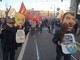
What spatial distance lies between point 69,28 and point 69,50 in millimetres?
678

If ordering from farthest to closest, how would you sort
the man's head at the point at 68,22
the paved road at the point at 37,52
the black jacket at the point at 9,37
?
the paved road at the point at 37,52, the black jacket at the point at 9,37, the man's head at the point at 68,22

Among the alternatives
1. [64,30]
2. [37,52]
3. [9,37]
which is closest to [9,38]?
[9,37]

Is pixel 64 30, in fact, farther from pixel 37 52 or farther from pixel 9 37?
pixel 37 52

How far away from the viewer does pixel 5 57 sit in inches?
423

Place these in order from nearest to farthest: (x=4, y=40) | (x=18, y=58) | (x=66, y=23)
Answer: (x=66, y=23), (x=4, y=40), (x=18, y=58)

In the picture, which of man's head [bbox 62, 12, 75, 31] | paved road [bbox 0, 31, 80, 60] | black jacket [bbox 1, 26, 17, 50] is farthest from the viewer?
paved road [bbox 0, 31, 80, 60]

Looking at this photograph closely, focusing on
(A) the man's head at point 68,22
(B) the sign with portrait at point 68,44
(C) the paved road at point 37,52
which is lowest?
(C) the paved road at point 37,52

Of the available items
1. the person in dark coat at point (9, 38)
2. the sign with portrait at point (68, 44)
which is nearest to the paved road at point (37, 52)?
the person in dark coat at point (9, 38)

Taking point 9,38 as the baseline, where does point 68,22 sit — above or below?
above

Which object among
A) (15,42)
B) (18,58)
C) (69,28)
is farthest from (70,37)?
(18,58)

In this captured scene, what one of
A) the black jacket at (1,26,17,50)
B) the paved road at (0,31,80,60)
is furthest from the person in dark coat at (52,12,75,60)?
the paved road at (0,31,80,60)

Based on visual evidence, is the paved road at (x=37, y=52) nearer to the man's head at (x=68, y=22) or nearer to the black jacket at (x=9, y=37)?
the black jacket at (x=9, y=37)

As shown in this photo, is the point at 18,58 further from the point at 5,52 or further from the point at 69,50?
the point at 69,50

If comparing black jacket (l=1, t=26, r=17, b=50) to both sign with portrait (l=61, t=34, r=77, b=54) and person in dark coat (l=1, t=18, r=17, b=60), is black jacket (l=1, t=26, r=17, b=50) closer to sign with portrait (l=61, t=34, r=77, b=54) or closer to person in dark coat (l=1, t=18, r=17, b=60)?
person in dark coat (l=1, t=18, r=17, b=60)
